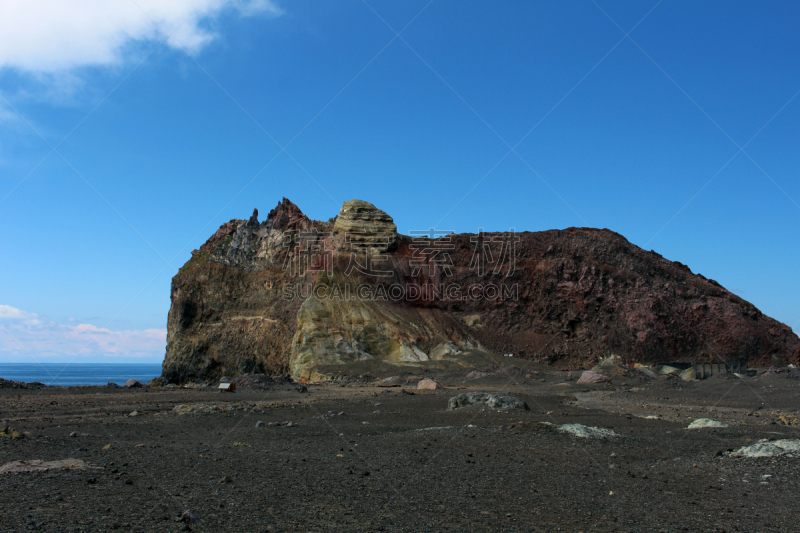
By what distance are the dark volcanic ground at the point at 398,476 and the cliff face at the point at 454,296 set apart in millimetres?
26927

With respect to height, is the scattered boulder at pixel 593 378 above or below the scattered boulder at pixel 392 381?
below

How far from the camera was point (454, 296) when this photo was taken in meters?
45.8

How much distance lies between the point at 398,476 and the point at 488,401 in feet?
23.1

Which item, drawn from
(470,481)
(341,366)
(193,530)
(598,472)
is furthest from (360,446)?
(341,366)

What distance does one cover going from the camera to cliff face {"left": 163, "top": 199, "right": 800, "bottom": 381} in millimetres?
39875

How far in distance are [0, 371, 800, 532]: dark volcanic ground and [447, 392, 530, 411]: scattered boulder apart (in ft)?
2.52

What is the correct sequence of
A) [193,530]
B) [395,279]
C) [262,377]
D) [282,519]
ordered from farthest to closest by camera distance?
1. [395,279]
2. [262,377]
3. [282,519]
4. [193,530]

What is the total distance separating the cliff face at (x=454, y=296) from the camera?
131 feet

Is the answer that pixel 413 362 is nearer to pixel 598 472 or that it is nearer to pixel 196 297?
pixel 196 297

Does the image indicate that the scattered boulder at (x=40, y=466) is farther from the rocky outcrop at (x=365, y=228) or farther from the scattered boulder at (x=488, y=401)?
the rocky outcrop at (x=365, y=228)

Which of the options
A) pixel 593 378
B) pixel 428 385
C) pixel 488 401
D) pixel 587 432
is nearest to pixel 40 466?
pixel 587 432

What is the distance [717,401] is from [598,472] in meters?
11.1

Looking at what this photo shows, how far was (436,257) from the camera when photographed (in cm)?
4772

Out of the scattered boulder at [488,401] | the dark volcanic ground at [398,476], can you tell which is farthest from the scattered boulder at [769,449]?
the scattered boulder at [488,401]
